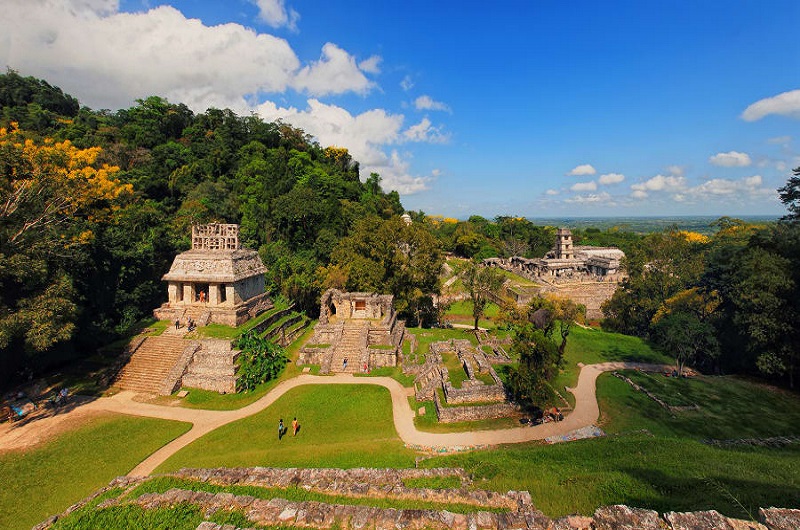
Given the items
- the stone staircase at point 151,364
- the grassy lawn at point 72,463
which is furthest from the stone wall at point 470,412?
the stone staircase at point 151,364

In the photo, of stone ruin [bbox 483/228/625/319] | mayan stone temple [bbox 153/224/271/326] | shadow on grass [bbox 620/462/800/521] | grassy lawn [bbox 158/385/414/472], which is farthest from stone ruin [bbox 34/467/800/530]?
stone ruin [bbox 483/228/625/319]

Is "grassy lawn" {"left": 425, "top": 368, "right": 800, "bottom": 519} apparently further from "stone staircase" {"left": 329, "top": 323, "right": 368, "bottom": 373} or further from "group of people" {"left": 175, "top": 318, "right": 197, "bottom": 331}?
"group of people" {"left": 175, "top": 318, "right": 197, "bottom": 331}

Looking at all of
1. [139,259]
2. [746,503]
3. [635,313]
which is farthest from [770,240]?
[139,259]

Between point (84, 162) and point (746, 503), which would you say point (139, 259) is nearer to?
point (84, 162)

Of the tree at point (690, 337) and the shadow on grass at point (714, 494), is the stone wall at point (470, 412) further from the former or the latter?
the tree at point (690, 337)

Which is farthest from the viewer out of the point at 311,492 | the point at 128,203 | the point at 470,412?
the point at 128,203

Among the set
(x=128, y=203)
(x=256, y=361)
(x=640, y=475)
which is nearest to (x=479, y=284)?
(x=256, y=361)

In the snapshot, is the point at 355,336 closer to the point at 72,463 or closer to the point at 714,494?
the point at 72,463
